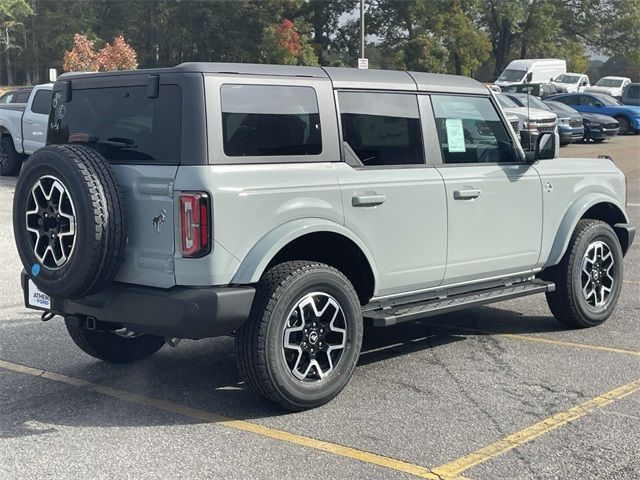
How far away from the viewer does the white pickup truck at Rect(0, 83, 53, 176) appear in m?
18.0

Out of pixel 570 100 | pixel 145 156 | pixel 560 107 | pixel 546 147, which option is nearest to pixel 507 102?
pixel 560 107

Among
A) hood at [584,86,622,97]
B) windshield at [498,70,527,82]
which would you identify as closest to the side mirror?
hood at [584,86,622,97]

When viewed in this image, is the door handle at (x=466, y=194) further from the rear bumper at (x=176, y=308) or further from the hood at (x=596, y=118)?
the hood at (x=596, y=118)

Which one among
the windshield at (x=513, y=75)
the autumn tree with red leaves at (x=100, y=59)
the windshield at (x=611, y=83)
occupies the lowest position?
the windshield at (x=611, y=83)

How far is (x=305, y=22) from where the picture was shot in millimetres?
57594

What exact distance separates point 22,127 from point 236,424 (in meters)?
14.7

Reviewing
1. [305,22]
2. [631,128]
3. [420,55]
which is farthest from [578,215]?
[305,22]

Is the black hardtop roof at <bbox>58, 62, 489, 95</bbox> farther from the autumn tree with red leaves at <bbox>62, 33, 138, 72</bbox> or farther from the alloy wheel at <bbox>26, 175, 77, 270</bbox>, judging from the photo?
the autumn tree with red leaves at <bbox>62, 33, 138, 72</bbox>

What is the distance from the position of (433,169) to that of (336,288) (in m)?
1.27

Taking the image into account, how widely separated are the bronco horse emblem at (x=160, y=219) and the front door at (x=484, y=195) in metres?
2.05

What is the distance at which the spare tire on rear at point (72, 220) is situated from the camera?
4898mm

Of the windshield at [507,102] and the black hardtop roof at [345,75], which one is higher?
the black hardtop roof at [345,75]

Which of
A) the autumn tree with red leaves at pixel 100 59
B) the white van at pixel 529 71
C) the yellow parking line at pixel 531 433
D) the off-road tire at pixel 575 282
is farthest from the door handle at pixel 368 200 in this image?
the white van at pixel 529 71

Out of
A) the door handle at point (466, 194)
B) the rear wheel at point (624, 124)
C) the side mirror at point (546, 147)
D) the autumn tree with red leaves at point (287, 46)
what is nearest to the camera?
the door handle at point (466, 194)
